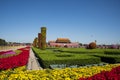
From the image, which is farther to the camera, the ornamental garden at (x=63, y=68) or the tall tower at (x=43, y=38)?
the tall tower at (x=43, y=38)

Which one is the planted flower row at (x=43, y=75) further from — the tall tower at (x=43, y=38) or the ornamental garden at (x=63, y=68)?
the tall tower at (x=43, y=38)

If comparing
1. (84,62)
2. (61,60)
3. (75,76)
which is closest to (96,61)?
(84,62)

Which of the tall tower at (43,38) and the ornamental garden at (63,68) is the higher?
the tall tower at (43,38)

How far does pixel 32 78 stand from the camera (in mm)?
5301

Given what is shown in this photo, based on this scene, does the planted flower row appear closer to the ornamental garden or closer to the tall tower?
the ornamental garden

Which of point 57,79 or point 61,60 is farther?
point 61,60

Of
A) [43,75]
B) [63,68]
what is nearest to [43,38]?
[63,68]

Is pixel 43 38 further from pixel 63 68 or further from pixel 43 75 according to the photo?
pixel 43 75

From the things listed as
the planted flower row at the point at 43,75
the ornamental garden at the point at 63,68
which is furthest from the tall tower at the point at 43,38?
the planted flower row at the point at 43,75

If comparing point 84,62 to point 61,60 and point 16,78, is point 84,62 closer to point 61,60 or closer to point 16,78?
point 61,60

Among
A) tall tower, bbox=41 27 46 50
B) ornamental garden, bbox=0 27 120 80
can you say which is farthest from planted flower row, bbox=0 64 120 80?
tall tower, bbox=41 27 46 50

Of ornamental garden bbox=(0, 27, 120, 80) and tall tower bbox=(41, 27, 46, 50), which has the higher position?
tall tower bbox=(41, 27, 46, 50)

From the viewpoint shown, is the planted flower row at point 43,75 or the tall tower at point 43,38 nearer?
the planted flower row at point 43,75

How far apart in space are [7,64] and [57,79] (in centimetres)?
574
